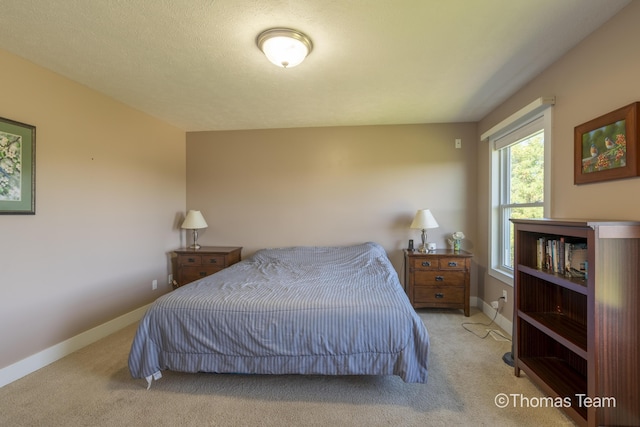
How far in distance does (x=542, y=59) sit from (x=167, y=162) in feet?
13.0

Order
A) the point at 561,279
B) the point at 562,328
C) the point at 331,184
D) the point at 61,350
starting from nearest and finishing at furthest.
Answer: the point at 561,279
the point at 562,328
the point at 61,350
the point at 331,184

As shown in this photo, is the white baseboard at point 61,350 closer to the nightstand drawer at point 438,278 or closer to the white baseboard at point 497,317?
the nightstand drawer at point 438,278

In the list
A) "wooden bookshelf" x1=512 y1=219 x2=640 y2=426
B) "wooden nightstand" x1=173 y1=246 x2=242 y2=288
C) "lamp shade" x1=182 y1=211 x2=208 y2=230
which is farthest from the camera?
"lamp shade" x1=182 y1=211 x2=208 y2=230

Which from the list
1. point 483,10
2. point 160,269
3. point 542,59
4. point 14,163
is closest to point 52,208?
point 14,163

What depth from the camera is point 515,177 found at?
2807 mm

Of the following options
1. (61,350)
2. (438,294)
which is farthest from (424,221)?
(61,350)

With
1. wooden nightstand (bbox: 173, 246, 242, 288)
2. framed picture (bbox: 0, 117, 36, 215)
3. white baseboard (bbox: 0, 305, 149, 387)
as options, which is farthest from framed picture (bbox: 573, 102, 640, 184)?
white baseboard (bbox: 0, 305, 149, 387)

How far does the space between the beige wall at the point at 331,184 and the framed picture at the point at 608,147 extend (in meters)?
1.65

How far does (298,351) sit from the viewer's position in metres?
1.73

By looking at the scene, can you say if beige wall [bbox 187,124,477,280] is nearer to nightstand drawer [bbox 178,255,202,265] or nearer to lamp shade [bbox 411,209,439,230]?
lamp shade [bbox 411,209,439,230]

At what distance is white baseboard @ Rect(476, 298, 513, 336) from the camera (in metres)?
2.62

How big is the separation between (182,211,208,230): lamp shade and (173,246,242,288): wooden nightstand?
13.2 inches

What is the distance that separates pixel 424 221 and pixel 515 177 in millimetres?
1002

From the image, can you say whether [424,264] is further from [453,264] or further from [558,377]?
[558,377]
